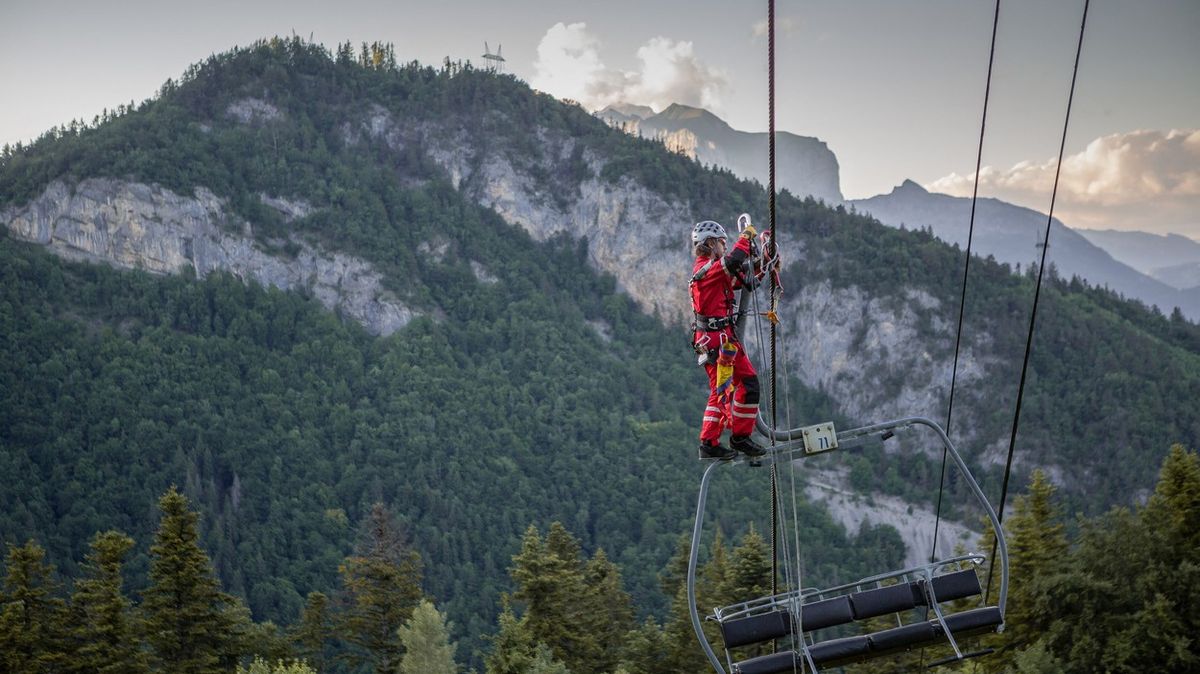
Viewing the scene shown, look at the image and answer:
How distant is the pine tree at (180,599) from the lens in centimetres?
4059

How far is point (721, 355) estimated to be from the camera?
523 inches

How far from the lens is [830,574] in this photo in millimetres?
161375

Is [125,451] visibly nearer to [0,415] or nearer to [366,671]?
[0,415]

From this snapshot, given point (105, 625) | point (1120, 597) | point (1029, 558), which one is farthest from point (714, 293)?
point (105, 625)

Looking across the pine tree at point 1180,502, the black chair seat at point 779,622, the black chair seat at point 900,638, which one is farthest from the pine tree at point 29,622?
the pine tree at point 1180,502

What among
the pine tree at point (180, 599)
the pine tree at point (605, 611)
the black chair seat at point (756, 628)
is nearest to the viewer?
the black chair seat at point (756, 628)

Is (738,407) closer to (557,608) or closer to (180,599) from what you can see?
(557,608)

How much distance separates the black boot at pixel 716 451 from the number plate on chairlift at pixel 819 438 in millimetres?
876

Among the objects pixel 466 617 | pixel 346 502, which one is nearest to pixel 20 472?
pixel 346 502

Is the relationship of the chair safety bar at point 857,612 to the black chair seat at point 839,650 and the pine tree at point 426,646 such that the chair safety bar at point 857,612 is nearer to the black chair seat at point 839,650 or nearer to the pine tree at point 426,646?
the black chair seat at point 839,650

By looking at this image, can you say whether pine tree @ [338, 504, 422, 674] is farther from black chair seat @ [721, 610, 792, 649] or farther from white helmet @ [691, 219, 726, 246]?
white helmet @ [691, 219, 726, 246]

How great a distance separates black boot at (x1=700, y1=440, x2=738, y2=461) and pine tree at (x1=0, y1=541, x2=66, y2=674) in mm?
34379

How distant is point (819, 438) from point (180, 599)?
114ft

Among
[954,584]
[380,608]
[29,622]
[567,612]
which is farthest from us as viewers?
[380,608]
